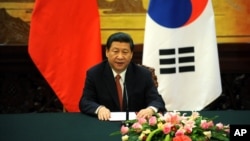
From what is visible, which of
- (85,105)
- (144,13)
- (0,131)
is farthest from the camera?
(144,13)

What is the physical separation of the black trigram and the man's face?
1.42 metres

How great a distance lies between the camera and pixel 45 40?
15.3 feet

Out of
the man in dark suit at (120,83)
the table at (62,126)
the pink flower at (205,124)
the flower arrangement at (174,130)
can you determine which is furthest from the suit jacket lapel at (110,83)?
the pink flower at (205,124)

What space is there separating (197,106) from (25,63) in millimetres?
2122

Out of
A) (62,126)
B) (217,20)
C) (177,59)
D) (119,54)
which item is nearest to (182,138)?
(62,126)

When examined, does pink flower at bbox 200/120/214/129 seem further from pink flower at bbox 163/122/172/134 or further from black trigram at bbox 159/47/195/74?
black trigram at bbox 159/47/195/74

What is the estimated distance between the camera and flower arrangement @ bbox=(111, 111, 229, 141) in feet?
6.31

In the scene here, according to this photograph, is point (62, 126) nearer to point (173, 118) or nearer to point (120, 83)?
point (120, 83)

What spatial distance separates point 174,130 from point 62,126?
0.97m

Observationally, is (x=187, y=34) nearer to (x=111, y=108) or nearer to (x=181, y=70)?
(x=181, y=70)

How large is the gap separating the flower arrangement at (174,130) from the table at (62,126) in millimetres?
417

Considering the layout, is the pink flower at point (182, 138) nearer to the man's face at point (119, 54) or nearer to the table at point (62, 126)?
the table at point (62, 126)

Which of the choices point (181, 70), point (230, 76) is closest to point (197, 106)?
point (181, 70)

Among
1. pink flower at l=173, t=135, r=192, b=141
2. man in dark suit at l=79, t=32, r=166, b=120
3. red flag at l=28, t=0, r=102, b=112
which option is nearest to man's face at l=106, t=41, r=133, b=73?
man in dark suit at l=79, t=32, r=166, b=120
